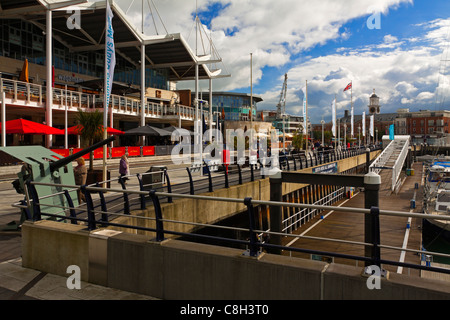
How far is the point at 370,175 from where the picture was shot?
7.80m

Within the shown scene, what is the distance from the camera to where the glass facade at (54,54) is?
113 feet

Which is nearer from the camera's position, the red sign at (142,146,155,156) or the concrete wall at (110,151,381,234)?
the concrete wall at (110,151,381,234)

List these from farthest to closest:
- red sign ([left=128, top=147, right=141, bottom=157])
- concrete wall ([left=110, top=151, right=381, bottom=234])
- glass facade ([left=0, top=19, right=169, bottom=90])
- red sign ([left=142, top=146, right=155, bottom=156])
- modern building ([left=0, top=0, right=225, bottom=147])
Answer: red sign ([left=142, top=146, right=155, bottom=156]), red sign ([left=128, top=147, right=141, bottom=157]), glass facade ([left=0, top=19, right=169, bottom=90]), modern building ([left=0, top=0, right=225, bottom=147]), concrete wall ([left=110, top=151, right=381, bottom=234])

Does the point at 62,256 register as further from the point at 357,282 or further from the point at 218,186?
the point at 218,186

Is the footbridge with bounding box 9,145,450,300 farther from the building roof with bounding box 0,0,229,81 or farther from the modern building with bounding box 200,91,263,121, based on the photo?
the modern building with bounding box 200,91,263,121

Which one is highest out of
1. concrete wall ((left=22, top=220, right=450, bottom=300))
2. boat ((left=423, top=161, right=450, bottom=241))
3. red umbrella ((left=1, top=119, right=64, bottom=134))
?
red umbrella ((left=1, top=119, right=64, bottom=134))

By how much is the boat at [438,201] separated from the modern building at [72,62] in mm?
18716

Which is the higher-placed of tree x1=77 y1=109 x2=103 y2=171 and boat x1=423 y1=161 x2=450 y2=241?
tree x1=77 y1=109 x2=103 y2=171

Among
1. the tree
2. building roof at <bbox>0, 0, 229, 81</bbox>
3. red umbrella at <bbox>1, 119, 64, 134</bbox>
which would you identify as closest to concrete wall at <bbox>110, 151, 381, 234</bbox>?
the tree

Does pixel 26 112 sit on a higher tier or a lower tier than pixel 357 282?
higher

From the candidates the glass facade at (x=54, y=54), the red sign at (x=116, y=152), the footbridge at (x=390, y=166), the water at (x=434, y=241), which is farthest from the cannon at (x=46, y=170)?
the glass facade at (x=54, y=54)

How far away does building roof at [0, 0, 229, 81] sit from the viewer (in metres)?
29.9
